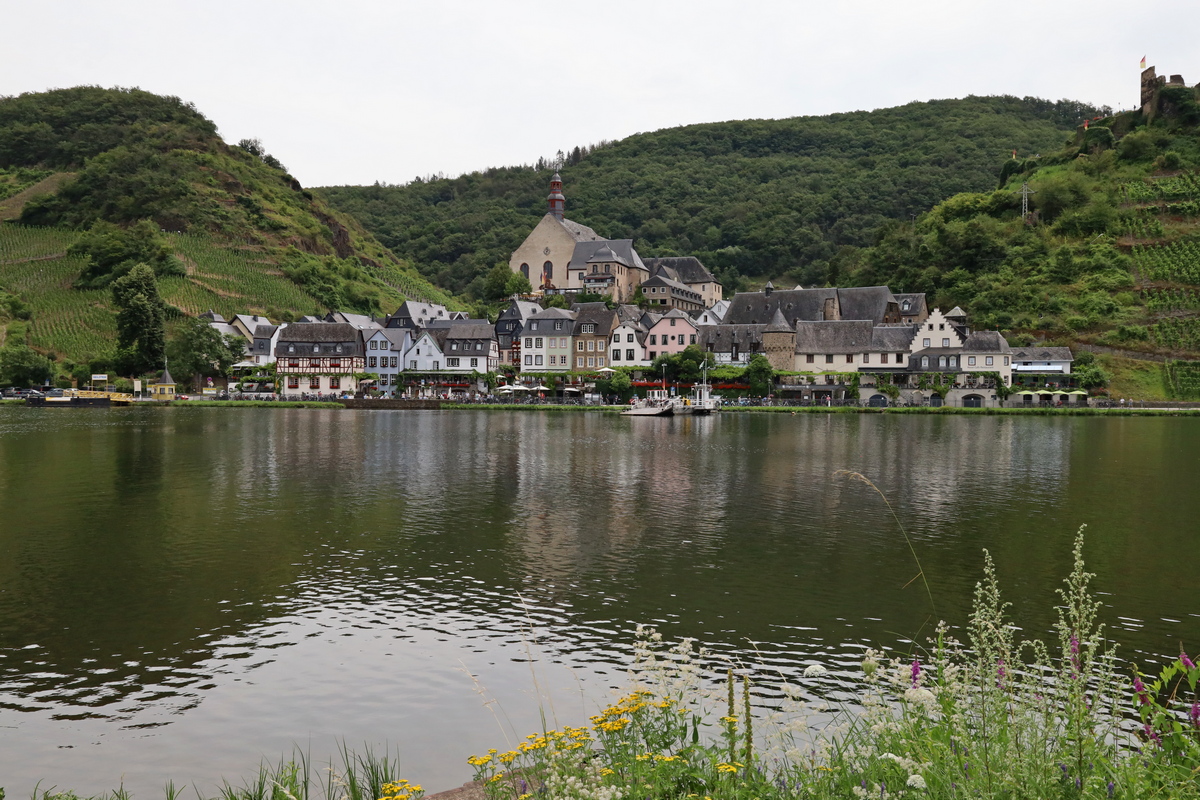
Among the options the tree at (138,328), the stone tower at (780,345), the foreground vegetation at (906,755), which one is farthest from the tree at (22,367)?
the foreground vegetation at (906,755)

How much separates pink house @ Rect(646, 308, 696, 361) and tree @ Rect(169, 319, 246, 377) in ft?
173

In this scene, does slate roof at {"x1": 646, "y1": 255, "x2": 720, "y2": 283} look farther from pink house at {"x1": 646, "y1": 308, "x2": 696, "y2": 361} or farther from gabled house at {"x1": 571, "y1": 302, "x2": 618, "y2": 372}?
pink house at {"x1": 646, "y1": 308, "x2": 696, "y2": 361}

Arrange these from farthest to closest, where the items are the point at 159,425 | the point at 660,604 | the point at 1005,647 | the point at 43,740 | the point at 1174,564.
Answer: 1. the point at 159,425
2. the point at 1174,564
3. the point at 660,604
4. the point at 43,740
5. the point at 1005,647

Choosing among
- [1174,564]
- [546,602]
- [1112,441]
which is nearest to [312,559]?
[546,602]

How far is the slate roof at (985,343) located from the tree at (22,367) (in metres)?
102

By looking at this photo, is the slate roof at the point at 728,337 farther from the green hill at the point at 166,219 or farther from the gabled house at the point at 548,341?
the green hill at the point at 166,219

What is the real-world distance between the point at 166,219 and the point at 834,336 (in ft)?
366

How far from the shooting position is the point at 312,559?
17.3 m

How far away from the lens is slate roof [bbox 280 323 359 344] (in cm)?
10569

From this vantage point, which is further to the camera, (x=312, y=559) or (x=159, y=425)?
(x=159, y=425)

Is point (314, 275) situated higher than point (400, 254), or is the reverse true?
point (400, 254)

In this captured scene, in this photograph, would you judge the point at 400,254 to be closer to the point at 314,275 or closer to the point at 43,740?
the point at 314,275

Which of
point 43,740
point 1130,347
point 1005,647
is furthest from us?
point 1130,347

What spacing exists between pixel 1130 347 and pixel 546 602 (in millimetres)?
89346
